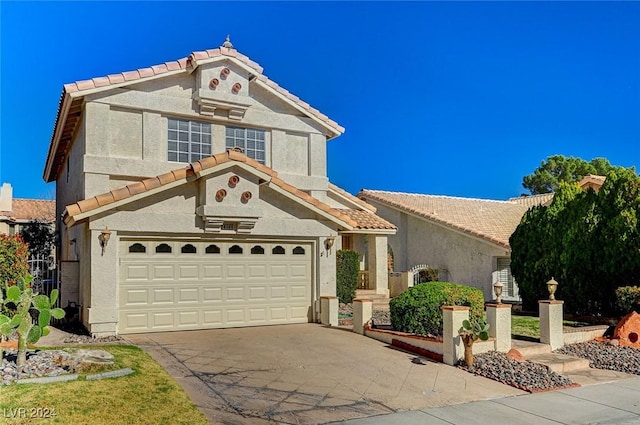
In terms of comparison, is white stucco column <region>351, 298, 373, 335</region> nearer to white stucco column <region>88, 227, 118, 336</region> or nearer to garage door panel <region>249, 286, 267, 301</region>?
garage door panel <region>249, 286, 267, 301</region>

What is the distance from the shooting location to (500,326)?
11.3 meters

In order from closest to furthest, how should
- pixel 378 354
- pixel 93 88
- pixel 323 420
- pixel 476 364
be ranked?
pixel 323 420 < pixel 476 364 < pixel 378 354 < pixel 93 88

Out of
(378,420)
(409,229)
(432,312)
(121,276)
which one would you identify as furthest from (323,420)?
(409,229)

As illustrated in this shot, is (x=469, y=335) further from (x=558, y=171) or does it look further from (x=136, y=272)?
(x=558, y=171)

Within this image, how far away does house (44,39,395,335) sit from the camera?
42.3 ft

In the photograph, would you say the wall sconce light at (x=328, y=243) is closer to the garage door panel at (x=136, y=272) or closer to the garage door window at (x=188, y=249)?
the garage door window at (x=188, y=249)

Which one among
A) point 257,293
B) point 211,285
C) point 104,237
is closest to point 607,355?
point 257,293

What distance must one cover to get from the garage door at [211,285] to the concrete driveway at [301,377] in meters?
0.70

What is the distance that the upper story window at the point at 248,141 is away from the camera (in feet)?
54.8

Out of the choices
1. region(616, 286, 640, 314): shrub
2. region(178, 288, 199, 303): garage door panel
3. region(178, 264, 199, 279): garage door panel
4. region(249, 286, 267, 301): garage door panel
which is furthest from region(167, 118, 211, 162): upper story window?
region(616, 286, 640, 314): shrub

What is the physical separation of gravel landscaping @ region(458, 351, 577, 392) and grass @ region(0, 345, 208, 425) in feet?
18.3

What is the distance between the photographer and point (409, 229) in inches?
1085

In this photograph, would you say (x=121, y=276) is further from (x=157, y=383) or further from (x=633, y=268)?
(x=633, y=268)

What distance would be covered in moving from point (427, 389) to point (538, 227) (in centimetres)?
1178
